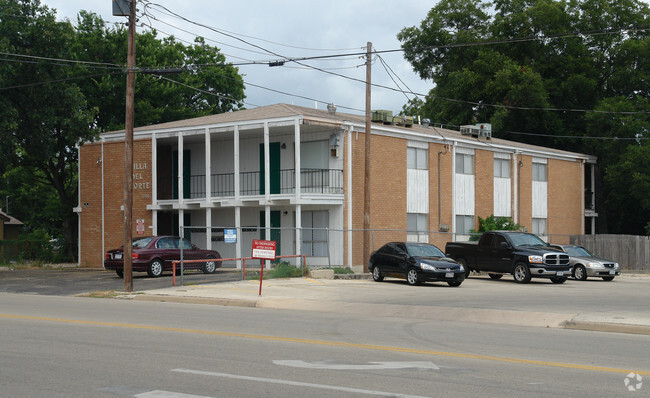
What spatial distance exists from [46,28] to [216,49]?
26.8 metres

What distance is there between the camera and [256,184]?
36.2 m

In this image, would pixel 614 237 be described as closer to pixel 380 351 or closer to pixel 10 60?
pixel 10 60

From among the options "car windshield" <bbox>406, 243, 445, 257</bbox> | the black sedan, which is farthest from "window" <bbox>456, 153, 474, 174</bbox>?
"car windshield" <bbox>406, 243, 445, 257</bbox>

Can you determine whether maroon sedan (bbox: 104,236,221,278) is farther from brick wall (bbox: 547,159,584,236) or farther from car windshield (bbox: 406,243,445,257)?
brick wall (bbox: 547,159,584,236)

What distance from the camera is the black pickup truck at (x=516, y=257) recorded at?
27969 mm

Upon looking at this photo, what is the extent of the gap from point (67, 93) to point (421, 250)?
16.9 m

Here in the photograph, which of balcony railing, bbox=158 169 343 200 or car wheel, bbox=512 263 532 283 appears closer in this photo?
car wheel, bbox=512 263 532 283

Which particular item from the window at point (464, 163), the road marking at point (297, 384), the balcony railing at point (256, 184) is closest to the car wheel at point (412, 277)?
the balcony railing at point (256, 184)

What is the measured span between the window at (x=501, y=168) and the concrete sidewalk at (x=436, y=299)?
527 inches

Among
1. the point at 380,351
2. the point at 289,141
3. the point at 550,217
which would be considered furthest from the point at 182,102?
the point at 380,351

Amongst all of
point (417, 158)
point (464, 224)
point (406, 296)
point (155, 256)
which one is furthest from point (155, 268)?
point (464, 224)

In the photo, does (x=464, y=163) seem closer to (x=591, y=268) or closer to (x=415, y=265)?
(x=591, y=268)

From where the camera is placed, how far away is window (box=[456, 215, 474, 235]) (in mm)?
39281

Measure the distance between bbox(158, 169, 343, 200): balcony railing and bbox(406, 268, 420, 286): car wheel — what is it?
7692 mm
